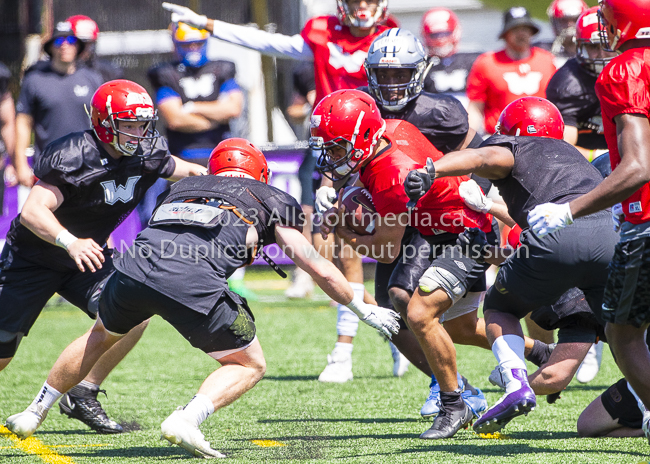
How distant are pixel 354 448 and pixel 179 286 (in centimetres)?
102

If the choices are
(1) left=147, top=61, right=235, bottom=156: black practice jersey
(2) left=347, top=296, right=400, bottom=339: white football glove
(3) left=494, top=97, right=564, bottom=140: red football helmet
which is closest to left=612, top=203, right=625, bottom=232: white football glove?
(3) left=494, top=97, right=564, bottom=140: red football helmet

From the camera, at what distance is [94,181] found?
4.21m

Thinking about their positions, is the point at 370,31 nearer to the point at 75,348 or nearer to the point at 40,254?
the point at 40,254

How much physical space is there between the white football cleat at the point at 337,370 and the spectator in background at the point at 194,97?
3330mm

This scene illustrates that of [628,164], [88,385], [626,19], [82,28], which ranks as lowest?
[88,385]

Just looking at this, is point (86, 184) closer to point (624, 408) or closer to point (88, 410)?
point (88, 410)

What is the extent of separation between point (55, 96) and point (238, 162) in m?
4.21

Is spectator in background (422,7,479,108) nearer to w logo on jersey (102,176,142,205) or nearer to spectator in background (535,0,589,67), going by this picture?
spectator in background (535,0,589,67)

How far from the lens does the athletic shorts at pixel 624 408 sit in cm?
377

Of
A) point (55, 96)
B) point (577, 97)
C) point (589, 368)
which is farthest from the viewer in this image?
point (55, 96)

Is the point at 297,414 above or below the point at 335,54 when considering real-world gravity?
below

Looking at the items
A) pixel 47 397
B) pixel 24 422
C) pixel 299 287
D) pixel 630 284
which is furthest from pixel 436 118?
pixel 299 287

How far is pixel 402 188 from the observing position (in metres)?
3.84

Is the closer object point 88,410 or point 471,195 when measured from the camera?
point 471,195
